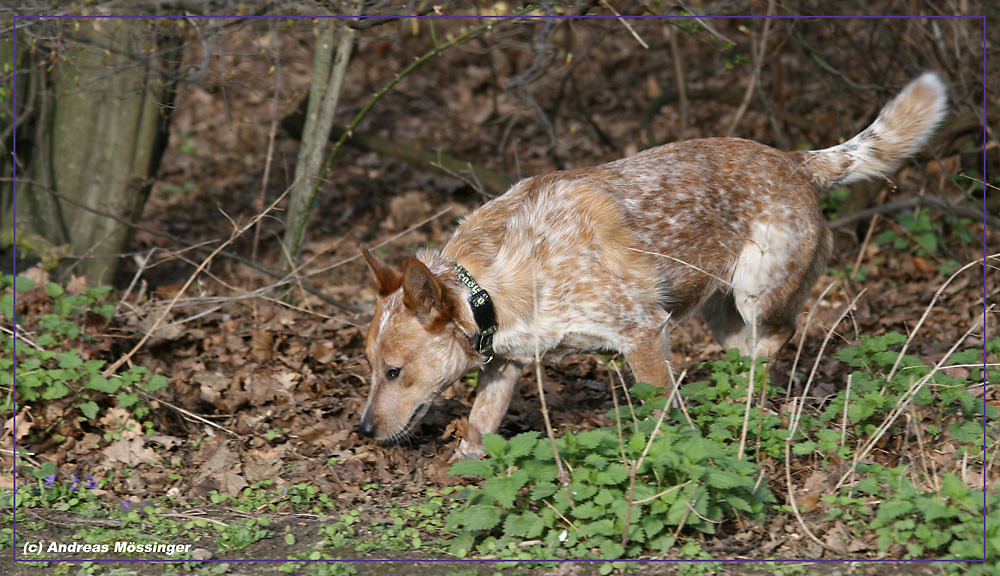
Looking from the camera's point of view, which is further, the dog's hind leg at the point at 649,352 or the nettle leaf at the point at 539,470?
the dog's hind leg at the point at 649,352

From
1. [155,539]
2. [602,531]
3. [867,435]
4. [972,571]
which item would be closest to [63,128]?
[155,539]

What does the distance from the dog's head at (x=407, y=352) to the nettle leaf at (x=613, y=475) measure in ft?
4.22

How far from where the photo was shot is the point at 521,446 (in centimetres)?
429

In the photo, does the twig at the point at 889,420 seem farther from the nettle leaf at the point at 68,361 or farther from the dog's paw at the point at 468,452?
the nettle leaf at the point at 68,361

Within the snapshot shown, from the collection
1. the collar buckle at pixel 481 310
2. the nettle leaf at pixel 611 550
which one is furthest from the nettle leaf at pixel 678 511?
the collar buckle at pixel 481 310

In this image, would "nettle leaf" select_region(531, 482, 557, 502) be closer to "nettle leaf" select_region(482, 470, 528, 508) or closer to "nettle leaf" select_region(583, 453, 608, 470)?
"nettle leaf" select_region(482, 470, 528, 508)

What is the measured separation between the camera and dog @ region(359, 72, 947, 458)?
16.9 feet

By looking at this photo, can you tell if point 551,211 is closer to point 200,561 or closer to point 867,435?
point 867,435

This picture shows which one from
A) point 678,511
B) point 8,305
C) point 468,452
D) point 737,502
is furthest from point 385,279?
point 8,305

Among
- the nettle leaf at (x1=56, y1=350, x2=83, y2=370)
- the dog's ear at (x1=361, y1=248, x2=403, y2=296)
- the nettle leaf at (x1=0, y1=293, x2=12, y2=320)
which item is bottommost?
the nettle leaf at (x1=56, y1=350, x2=83, y2=370)

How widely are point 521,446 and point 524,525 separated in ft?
1.14

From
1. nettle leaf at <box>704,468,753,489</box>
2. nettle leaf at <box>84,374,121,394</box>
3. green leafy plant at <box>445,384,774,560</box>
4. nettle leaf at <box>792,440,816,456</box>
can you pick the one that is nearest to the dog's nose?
green leafy plant at <box>445,384,774,560</box>

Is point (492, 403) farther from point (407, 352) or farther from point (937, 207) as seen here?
point (937, 207)

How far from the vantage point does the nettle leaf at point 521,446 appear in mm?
4262
